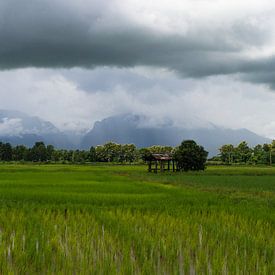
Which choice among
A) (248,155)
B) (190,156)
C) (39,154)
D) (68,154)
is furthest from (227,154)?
(190,156)

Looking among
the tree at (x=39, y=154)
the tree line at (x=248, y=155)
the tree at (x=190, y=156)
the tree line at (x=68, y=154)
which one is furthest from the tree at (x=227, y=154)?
the tree at (x=190, y=156)

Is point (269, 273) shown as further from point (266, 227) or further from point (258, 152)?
point (258, 152)

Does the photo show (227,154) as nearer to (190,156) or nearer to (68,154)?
(68,154)

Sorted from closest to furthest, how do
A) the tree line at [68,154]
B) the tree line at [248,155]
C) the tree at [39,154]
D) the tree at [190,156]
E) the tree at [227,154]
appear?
the tree at [190,156], the tree line at [248,155], the tree at [227,154], the tree line at [68,154], the tree at [39,154]

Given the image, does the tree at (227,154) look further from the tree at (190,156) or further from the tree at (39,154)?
the tree at (190,156)

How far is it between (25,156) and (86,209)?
136625 millimetres

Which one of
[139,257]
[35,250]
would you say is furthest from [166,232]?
[35,250]

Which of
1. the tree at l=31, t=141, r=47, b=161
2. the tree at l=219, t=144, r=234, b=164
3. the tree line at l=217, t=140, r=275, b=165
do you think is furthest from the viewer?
the tree at l=31, t=141, r=47, b=161

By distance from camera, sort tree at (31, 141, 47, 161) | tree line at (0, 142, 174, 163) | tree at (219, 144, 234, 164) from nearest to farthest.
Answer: tree at (219, 144, 234, 164) < tree line at (0, 142, 174, 163) < tree at (31, 141, 47, 161)

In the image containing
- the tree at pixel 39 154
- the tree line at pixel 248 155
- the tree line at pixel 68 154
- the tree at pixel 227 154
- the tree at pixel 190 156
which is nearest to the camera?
the tree at pixel 190 156

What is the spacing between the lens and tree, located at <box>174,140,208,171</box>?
2324 inches

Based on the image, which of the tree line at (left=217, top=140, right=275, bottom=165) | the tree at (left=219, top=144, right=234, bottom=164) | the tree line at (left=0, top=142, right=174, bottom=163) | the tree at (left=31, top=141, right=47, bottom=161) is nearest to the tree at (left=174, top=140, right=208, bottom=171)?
the tree line at (left=217, top=140, right=275, bottom=165)

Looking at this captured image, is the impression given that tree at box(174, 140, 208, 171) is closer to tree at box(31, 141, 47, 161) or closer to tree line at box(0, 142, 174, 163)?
tree line at box(0, 142, 174, 163)

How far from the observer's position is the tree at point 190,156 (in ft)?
194
